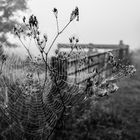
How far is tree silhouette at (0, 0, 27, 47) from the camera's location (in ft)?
33.3

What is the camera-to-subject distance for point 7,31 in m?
10.1

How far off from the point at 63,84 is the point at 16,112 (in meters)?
0.84

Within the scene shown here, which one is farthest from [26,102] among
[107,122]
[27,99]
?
[107,122]

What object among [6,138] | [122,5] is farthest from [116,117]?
[122,5]

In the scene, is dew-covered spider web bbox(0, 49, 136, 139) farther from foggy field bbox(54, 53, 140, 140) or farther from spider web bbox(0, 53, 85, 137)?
foggy field bbox(54, 53, 140, 140)

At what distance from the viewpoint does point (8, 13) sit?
1067cm

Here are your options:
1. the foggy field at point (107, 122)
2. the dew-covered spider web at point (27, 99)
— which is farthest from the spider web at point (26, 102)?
the foggy field at point (107, 122)

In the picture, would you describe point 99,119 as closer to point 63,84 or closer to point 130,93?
point 63,84

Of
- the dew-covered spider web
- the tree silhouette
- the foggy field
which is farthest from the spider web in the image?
the tree silhouette

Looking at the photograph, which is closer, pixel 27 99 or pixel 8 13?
pixel 27 99

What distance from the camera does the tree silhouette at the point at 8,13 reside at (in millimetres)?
10156

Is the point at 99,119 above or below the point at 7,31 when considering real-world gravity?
below

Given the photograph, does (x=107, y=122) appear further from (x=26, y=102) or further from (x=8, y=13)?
(x=8, y=13)

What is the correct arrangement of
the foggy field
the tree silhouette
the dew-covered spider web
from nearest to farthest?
1. the dew-covered spider web
2. the foggy field
3. the tree silhouette
